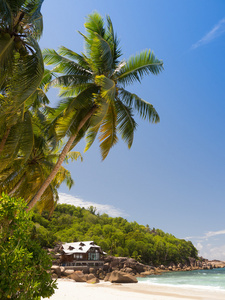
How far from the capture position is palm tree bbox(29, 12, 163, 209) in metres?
10.5

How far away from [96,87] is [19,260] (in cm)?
874

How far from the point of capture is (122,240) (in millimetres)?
83625

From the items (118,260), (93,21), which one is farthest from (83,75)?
(118,260)

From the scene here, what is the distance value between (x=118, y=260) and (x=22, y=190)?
48233 millimetres

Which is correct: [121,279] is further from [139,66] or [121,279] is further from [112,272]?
[139,66]

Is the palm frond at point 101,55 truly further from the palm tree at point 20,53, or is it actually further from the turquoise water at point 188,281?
the turquoise water at point 188,281

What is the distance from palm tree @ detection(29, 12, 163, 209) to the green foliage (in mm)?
6027

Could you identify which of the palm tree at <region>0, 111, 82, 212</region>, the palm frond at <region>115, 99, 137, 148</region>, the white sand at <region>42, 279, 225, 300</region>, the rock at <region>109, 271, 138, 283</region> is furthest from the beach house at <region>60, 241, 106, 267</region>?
the palm frond at <region>115, 99, 137, 148</region>

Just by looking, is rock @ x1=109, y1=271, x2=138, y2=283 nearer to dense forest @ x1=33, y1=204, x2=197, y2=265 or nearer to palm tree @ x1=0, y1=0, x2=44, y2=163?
palm tree @ x1=0, y1=0, x2=44, y2=163

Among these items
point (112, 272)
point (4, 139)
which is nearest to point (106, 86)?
point (4, 139)

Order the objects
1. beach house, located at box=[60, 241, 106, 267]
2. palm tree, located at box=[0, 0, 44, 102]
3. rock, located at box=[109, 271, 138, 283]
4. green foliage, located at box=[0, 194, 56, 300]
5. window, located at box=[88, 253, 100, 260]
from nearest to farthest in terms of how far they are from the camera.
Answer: green foliage, located at box=[0, 194, 56, 300] → palm tree, located at box=[0, 0, 44, 102] → rock, located at box=[109, 271, 138, 283] → beach house, located at box=[60, 241, 106, 267] → window, located at box=[88, 253, 100, 260]

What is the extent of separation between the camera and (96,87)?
444 inches

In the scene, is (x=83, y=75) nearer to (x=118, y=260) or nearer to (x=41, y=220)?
(x=118, y=260)

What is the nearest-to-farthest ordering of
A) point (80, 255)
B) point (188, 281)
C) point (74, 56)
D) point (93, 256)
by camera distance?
1. point (74, 56)
2. point (188, 281)
3. point (80, 255)
4. point (93, 256)
